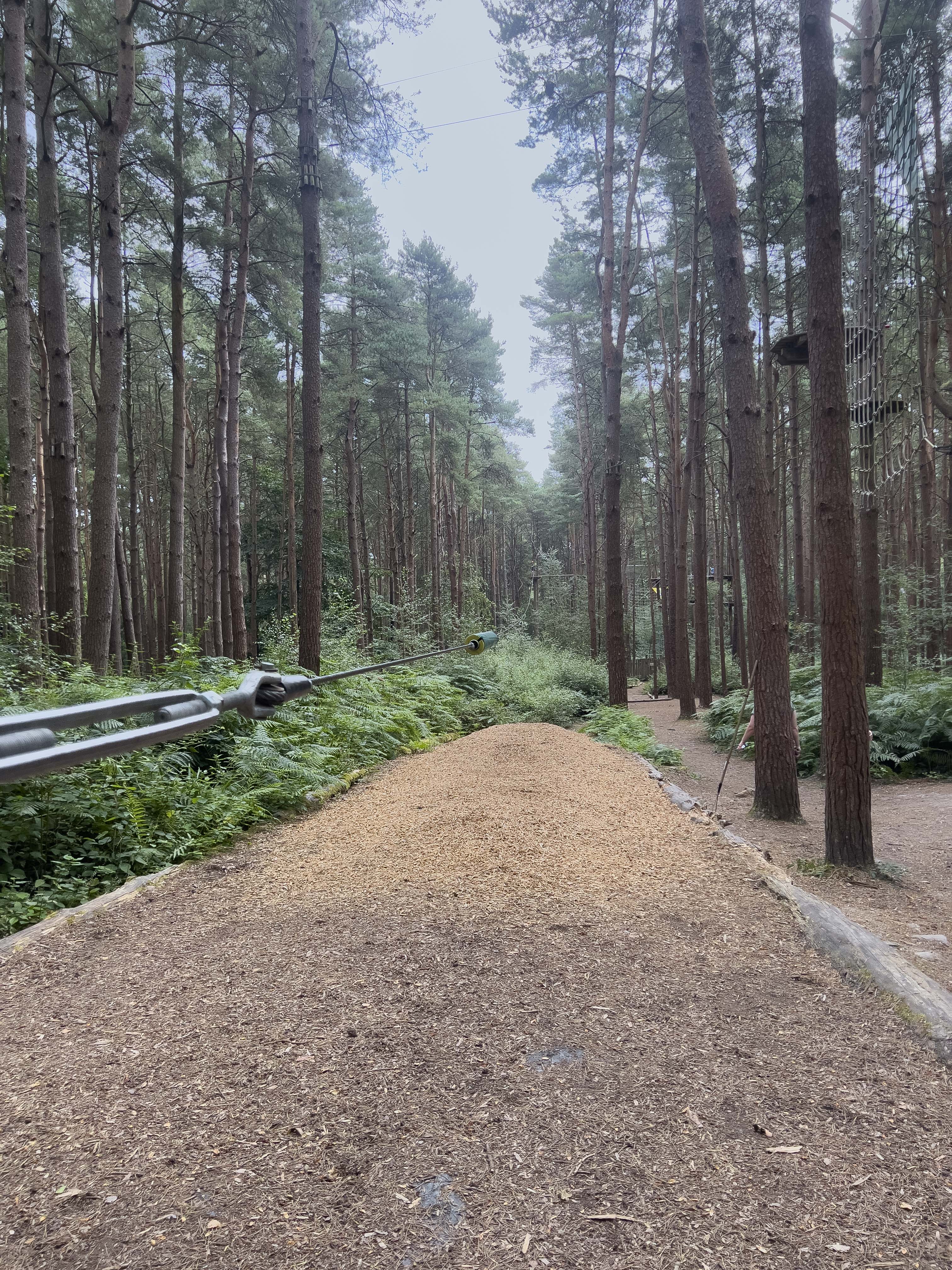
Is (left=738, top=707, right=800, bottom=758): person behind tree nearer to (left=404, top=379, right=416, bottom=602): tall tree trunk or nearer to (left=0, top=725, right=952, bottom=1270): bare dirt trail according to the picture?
(left=0, top=725, right=952, bottom=1270): bare dirt trail

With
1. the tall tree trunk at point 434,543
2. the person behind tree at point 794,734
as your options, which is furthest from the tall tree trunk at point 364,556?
the person behind tree at point 794,734

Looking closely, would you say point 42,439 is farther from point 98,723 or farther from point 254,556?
point 98,723

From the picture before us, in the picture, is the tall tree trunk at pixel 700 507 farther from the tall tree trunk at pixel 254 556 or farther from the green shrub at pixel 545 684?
the tall tree trunk at pixel 254 556

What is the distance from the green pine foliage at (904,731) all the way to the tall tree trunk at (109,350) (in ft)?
24.6

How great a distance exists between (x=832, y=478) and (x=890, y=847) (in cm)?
308

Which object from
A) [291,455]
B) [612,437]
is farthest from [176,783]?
[291,455]

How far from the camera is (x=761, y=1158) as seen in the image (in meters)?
1.76

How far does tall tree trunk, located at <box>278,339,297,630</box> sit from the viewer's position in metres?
19.4

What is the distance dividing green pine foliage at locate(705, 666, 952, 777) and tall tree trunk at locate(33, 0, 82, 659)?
791 centimetres

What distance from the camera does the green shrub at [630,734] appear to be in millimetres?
9672

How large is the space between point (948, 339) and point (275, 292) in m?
12.6

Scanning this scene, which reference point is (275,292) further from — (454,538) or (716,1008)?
(454,538)

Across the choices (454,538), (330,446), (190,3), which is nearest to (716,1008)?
(190,3)

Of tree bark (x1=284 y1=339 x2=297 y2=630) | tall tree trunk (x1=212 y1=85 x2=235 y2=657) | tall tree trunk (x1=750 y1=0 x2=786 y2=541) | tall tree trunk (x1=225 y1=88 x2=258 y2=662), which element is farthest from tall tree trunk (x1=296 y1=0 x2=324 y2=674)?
tree bark (x1=284 y1=339 x2=297 y2=630)
